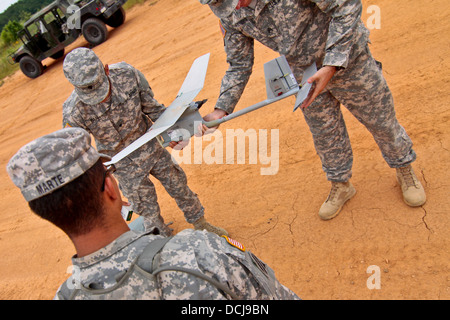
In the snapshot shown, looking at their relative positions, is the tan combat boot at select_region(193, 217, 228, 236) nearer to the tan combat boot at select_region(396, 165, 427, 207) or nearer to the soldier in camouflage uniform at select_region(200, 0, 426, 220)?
the soldier in camouflage uniform at select_region(200, 0, 426, 220)

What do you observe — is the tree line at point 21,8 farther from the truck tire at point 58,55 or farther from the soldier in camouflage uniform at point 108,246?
the soldier in camouflage uniform at point 108,246

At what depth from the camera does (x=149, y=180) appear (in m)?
3.41

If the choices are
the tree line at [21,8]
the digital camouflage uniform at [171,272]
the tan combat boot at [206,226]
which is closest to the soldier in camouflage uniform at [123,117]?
the tan combat boot at [206,226]

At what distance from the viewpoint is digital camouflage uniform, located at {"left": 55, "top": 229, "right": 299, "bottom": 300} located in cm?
128

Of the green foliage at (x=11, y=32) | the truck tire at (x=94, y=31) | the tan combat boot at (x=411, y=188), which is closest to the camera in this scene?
the tan combat boot at (x=411, y=188)

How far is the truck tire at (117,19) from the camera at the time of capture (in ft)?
41.2

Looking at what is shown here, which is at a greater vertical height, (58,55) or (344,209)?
(58,55)

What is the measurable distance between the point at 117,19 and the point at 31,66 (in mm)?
3491

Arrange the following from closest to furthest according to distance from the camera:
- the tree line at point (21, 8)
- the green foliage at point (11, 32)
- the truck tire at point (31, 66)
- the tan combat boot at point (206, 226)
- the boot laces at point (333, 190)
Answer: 1. the boot laces at point (333, 190)
2. the tan combat boot at point (206, 226)
3. the truck tire at point (31, 66)
4. the green foliage at point (11, 32)
5. the tree line at point (21, 8)

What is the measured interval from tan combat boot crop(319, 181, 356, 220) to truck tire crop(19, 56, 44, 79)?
12.6 metres

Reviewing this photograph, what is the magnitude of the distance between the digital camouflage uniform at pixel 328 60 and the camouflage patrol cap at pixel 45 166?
4.81 ft

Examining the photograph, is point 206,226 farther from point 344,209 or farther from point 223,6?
point 223,6

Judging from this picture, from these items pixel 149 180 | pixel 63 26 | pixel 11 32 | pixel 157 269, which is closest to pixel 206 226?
pixel 149 180

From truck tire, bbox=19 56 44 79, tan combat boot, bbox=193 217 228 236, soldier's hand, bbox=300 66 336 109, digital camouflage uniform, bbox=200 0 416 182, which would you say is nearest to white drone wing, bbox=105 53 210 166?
digital camouflage uniform, bbox=200 0 416 182
